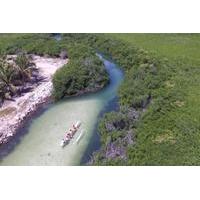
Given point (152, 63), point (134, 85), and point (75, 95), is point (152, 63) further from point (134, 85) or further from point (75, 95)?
point (75, 95)

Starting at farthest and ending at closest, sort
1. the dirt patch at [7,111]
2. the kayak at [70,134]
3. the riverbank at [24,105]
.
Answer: the dirt patch at [7,111] → the riverbank at [24,105] → the kayak at [70,134]

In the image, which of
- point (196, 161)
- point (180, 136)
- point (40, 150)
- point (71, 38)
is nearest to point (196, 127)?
point (180, 136)

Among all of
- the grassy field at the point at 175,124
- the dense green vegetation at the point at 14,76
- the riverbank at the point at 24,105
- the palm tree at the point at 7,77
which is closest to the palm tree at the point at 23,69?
the dense green vegetation at the point at 14,76

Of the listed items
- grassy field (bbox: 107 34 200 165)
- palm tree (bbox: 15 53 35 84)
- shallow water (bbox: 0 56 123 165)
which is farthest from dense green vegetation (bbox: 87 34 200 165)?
palm tree (bbox: 15 53 35 84)

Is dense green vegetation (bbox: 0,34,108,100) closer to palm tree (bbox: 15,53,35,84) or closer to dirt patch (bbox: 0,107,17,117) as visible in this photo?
palm tree (bbox: 15,53,35,84)

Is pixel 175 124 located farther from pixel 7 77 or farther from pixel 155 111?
pixel 7 77

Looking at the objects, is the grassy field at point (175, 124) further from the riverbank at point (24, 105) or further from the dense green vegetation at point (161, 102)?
the riverbank at point (24, 105)
